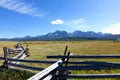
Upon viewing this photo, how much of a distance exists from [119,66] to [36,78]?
4285mm

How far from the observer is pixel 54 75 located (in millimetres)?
10781

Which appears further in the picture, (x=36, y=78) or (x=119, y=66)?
(x=119, y=66)

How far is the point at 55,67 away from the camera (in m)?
10.5

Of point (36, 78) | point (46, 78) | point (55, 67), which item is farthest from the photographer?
point (55, 67)

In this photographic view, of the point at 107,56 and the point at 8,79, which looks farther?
the point at 8,79

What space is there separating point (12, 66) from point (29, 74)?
3.52m

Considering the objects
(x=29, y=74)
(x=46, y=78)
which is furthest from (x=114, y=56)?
(x=29, y=74)

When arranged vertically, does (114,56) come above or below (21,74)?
above

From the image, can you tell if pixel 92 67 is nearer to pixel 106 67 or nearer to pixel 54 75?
pixel 106 67

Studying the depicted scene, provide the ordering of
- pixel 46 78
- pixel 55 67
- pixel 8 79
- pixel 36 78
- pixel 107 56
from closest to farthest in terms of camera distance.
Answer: pixel 36 78, pixel 46 78, pixel 55 67, pixel 107 56, pixel 8 79

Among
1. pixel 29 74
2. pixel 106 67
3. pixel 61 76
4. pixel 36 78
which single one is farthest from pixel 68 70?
pixel 36 78

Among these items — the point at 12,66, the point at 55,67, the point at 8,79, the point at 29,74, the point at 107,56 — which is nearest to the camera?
the point at 55,67

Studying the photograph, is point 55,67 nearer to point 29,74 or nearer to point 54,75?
point 54,75

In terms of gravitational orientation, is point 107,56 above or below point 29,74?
above
